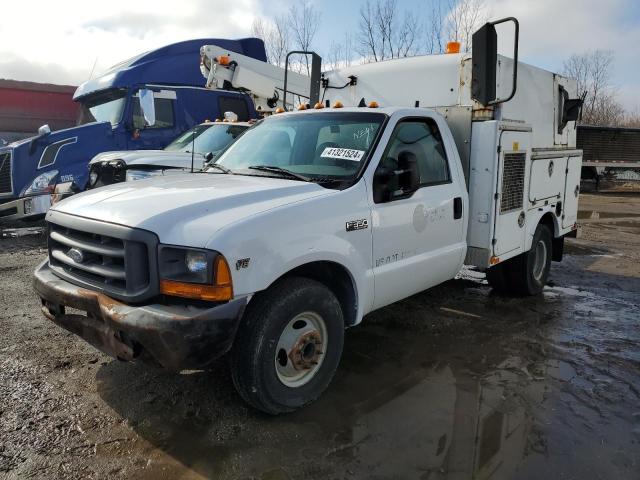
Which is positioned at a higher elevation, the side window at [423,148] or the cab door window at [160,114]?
the cab door window at [160,114]

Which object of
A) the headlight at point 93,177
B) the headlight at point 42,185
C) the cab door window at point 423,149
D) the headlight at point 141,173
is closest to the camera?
the cab door window at point 423,149

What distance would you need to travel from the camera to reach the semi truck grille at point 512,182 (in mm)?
4836

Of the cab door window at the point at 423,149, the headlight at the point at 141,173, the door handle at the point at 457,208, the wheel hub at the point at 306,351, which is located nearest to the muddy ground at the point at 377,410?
the wheel hub at the point at 306,351

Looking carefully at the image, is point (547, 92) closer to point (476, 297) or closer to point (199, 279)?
point (476, 297)

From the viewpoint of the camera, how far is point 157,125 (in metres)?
9.33

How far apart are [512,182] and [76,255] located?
3.76 metres

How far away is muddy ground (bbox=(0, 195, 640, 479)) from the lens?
9.18 ft

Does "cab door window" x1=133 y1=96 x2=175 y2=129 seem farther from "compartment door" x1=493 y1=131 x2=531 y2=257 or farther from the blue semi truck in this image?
"compartment door" x1=493 y1=131 x2=531 y2=257

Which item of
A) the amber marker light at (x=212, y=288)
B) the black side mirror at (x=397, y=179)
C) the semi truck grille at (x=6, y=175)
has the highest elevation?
the black side mirror at (x=397, y=179)

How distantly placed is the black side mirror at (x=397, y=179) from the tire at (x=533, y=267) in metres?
2.47

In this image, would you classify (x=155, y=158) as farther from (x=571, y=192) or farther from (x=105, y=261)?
(x=571, y=192)

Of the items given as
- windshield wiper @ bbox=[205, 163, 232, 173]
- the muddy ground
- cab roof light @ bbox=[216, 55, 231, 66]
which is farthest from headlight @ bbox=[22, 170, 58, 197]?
windshield wiper @ bbox=[205, 163, 232, 173]

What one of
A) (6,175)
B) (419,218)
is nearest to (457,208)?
(419,218)

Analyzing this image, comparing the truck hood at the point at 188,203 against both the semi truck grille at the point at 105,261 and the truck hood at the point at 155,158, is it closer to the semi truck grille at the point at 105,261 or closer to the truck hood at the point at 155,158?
the semi truck grille at the point at 105,261
